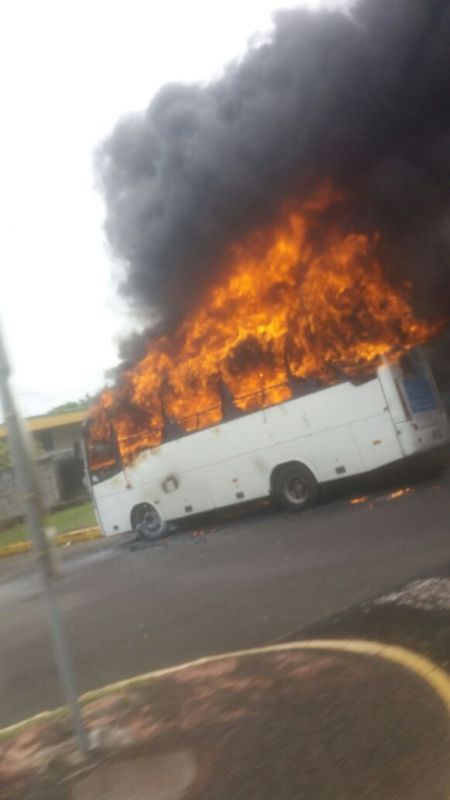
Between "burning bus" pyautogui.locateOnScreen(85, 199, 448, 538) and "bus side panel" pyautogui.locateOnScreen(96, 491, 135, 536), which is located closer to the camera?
"burning bus" pyautogui.locateOnScreen(85, 199, 448, 538)

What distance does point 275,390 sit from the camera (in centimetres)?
1324

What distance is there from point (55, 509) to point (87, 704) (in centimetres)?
2112

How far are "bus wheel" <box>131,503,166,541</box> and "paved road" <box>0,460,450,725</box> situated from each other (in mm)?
2065

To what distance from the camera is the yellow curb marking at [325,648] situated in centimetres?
442

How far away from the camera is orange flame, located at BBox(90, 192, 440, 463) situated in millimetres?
13078

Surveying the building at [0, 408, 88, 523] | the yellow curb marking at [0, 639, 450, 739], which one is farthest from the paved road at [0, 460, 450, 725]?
the building at [0, 408, 88, 523]

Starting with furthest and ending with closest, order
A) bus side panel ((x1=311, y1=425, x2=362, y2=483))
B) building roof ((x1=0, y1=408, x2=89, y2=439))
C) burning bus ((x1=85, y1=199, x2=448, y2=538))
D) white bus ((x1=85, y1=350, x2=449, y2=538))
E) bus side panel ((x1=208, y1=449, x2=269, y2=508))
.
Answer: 1. building roof ((x1=0, y1=408, x2=89, y2=439))
2. bus side panel ((x1=208, y1=449, x2=269, y2=508))
3. bus side panel ((x1=311, y1=425, x2=362, y2=483))
4. burning bus ((x1=85, y1=199, x2=448, y2=538))
5. white bus ((x1=85, y1=350, x2=449, y2=538))

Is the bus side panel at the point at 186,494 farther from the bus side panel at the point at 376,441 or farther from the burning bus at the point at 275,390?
the bus side panel at the point at 376,441

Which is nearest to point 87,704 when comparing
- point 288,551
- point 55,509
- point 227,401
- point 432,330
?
point 288,551

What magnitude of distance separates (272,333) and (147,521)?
471 cm

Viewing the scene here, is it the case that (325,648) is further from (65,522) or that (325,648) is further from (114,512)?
(65,522)

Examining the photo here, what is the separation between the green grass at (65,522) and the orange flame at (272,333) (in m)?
6.81

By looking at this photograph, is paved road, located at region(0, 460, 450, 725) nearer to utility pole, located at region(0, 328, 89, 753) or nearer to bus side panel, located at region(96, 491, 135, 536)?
utility pole, located at region(0, 328, 89, 753)

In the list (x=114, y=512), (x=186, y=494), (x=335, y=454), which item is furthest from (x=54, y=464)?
(x=335, y=454)
